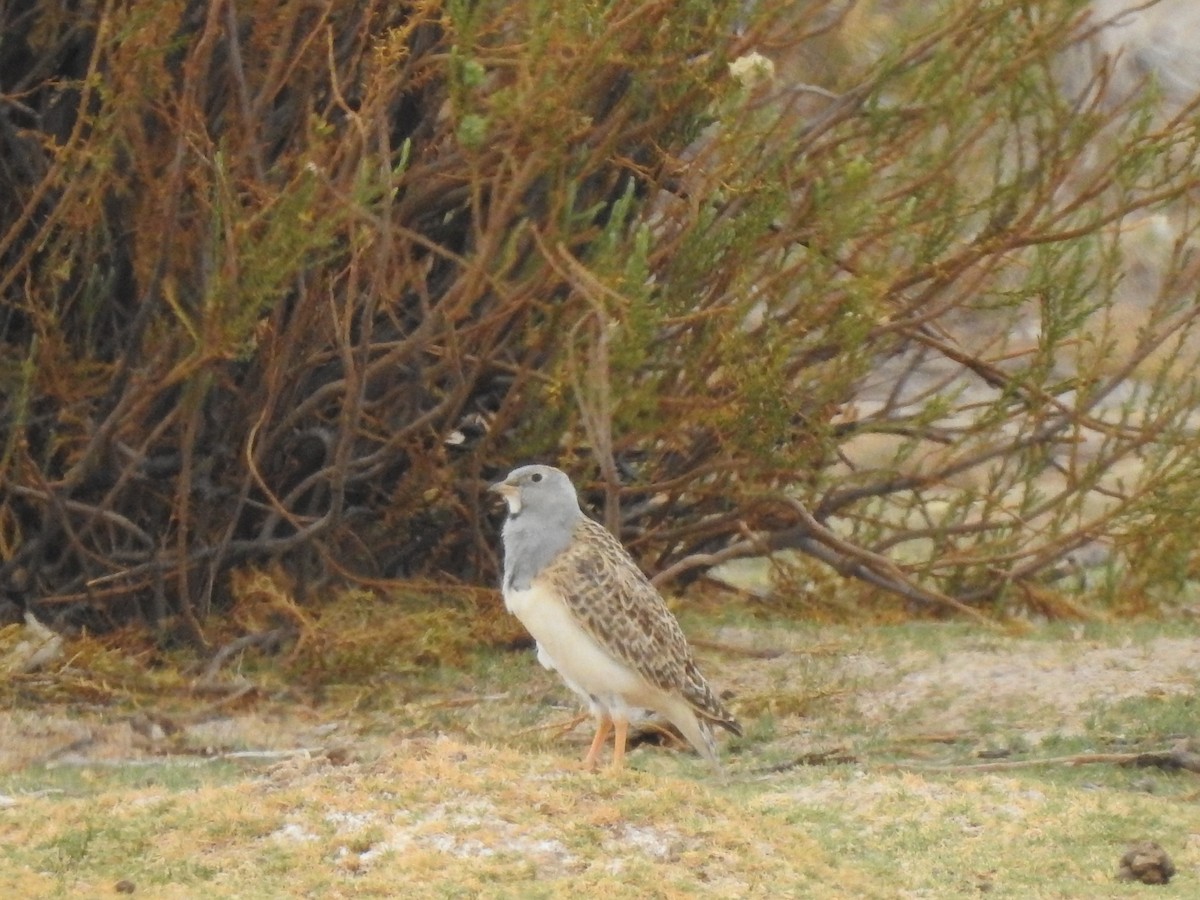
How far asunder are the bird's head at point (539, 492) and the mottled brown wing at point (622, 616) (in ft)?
0.28

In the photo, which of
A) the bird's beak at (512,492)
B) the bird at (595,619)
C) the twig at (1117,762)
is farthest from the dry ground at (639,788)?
the bird's beak at (512,492)

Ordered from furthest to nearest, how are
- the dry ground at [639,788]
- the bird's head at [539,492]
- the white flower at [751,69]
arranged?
the white flower at [751,69], the bird's head at [539,492], the dry ground at [639,788]

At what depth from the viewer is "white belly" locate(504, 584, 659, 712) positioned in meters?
5.46

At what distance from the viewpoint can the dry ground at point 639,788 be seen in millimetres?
4395

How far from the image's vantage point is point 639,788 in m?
4.82

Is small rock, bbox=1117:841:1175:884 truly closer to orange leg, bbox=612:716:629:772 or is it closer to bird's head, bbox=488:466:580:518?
orange leg, bbox=612:716:629:772

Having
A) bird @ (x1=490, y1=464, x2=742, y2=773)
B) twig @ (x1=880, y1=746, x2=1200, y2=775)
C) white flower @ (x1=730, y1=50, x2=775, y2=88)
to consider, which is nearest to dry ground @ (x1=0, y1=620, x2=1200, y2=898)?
twig @ (x1=880, y1=746, x2=1200, y2=775)

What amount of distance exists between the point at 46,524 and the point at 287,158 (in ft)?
4.64

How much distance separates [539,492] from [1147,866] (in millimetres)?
1865

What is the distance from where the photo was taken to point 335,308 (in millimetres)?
6723

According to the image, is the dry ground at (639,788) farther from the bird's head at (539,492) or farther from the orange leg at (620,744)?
the bird's head at (539,492)

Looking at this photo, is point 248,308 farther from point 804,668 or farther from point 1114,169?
point 1114,169

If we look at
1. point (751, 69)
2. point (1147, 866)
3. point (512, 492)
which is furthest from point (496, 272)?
point (1147, 866)

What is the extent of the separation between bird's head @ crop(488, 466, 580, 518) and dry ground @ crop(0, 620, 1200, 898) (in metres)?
0.63
